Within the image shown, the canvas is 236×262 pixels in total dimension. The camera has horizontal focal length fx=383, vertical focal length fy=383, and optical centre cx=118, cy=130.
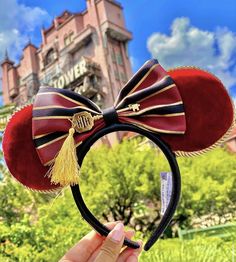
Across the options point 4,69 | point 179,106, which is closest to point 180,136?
point 179,106

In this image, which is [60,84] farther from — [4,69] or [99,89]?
[4,69]

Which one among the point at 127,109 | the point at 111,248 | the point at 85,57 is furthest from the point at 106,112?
the point at 85,57

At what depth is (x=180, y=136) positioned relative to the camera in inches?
58.6

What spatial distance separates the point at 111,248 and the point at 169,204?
11.0 inches

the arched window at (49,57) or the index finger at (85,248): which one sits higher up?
the arched window at (49,57)

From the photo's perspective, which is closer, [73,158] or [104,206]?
[73,158]

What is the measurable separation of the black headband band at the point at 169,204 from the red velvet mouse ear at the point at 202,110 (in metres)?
0.10

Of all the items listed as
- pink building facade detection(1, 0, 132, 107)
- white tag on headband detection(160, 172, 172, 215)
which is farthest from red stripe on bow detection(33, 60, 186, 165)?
pink building facade detection(1, 0, 132, 107)

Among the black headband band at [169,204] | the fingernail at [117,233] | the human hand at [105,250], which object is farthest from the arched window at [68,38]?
the fingernail at [117,233]

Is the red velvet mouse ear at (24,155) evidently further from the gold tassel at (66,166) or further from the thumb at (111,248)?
the thumb at (111,248)

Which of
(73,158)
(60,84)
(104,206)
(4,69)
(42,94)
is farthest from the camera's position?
(4,69)

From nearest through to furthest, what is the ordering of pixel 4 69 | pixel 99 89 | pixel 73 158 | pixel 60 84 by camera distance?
pixel 73 158
pixel 99 89
pixel 60 84
pixel 4 69

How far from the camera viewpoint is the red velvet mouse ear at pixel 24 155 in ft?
4.79

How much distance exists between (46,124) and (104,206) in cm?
1048
